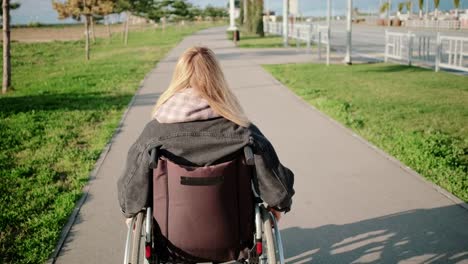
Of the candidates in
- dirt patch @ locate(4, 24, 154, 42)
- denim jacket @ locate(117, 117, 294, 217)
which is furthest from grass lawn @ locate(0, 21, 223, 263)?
dirt patch @ locate(4, 24, 154, 42)

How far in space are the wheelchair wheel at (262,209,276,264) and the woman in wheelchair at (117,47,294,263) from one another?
0.07m

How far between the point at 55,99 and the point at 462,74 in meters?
10.5

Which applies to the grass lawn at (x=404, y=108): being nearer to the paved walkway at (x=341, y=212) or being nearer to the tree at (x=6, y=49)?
the paved walkway at (x=341, y=212)

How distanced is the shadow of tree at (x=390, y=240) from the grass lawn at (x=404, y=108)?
2.52 ft

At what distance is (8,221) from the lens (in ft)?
14.4

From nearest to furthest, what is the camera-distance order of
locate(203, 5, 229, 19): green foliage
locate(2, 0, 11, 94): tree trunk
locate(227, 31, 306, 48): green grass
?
locate(2, 0, 11, 94): tree trunk → locate(227, 31, 306, 48): green grass → locate(203, 5, 229, 19): green foliage

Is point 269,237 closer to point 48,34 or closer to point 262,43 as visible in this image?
point 262,43

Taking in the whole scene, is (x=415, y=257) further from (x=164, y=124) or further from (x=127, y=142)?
(x=127, y=142)

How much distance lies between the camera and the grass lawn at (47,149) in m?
4.18

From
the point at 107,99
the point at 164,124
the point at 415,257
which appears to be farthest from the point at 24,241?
the point at 107,99

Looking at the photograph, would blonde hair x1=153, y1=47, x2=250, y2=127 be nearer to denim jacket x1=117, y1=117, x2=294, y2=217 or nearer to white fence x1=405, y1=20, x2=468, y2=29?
denim jacket x1=117, y1=117, x2=294, y2=217

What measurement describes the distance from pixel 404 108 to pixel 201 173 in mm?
7506

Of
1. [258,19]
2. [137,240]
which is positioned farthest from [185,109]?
[258,19]

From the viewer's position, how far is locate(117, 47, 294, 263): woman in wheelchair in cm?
240
